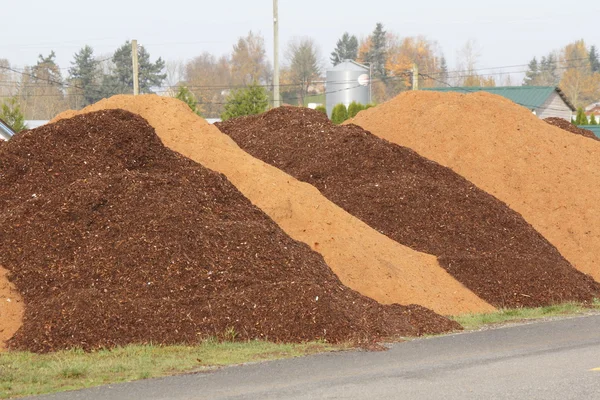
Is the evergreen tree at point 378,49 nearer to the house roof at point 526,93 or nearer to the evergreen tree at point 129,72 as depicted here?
the evergreen tree at point 129,72

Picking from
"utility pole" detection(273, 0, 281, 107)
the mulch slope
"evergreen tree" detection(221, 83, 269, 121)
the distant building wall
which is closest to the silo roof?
the distant building wall

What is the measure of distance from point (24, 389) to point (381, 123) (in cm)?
1585

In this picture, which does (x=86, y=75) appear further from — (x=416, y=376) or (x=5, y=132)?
(x=416, y=376)

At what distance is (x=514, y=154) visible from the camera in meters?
21.0

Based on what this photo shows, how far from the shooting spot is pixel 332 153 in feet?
61.8

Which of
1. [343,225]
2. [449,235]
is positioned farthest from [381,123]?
[343,225]

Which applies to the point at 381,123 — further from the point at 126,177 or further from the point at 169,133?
the point at 126,177

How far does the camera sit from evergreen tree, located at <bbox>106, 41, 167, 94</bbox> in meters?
79.3

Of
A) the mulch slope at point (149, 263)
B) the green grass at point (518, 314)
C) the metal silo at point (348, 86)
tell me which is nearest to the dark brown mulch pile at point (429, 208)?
the green grass at point (518, 314)

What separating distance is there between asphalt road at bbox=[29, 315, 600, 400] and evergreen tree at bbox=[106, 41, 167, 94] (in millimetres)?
71333

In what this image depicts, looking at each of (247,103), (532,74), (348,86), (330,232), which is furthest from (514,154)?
(532,74)

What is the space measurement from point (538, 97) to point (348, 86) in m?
12.8

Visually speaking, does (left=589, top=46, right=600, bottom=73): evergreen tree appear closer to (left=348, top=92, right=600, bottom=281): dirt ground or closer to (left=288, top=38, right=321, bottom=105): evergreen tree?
(left=288, top=38, right=321, bottom=105): evergreen tree

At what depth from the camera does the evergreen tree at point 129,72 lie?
79.3 m
